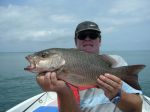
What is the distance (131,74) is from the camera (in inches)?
134

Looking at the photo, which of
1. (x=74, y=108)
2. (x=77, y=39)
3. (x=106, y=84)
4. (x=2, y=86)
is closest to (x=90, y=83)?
(x=106, y=84)

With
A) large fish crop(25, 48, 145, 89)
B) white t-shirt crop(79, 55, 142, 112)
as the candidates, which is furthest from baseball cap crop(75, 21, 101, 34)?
large fish crop(25, 48, 145, 89)

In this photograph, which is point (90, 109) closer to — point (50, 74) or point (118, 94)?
point (118, 94)

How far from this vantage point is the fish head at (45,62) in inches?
129

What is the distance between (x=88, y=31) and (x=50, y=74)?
1487 millimetres

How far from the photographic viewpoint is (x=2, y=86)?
19.8 metres

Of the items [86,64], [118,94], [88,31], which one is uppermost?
[88,31]

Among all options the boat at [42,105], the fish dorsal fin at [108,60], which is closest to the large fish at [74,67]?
the fish dorsal fin at [108,60]

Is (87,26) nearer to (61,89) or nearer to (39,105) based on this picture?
(61,89)

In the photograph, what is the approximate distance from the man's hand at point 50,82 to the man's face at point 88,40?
3.84 feet

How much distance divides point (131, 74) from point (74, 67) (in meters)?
0.74

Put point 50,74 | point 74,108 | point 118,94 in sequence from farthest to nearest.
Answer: point 74,108, point 118,94, point 50,74

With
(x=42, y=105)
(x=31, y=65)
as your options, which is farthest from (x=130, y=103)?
(x=42, y=105)

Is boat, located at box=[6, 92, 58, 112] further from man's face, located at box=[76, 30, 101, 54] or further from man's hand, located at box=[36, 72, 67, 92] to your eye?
man's hand, located at box=[36, 72, 67, 92]
